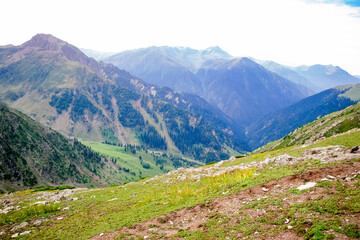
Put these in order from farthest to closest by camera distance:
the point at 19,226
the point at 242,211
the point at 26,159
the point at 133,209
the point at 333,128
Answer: the point at 26,159, the point at 333,128, the point at 133,209, the point at 19,226, the point at 242,211

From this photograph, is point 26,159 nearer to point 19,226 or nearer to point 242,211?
point 19,226

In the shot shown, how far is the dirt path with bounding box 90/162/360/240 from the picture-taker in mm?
19281

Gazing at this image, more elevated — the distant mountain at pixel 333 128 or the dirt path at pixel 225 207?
the dirt path at pixel 225 207

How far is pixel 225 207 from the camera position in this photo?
2141 centimetres

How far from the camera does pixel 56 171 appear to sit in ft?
583

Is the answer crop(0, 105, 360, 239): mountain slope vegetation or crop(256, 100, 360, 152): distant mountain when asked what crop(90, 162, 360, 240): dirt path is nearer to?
crop(0, 105, 360, 239): mountain slope vegetation

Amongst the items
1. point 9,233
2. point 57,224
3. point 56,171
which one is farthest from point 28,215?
point 56,171

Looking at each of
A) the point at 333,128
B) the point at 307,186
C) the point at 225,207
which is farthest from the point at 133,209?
the point at 333,128

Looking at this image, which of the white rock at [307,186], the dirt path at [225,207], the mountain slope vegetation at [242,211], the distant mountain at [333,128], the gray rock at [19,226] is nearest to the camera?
the mountain slope vegetation at [242,211]

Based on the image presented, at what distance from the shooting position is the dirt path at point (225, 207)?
19281 millimetres

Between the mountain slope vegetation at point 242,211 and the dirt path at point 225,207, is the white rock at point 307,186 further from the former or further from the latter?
the dirt path at point 225,207

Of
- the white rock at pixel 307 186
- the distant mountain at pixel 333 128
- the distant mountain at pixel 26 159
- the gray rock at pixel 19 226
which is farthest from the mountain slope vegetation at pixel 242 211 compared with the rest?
the distant mountain at pixel 26 159

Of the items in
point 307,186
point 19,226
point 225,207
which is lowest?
point 19,226

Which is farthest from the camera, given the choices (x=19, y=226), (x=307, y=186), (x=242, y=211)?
(x=19, y=226)
